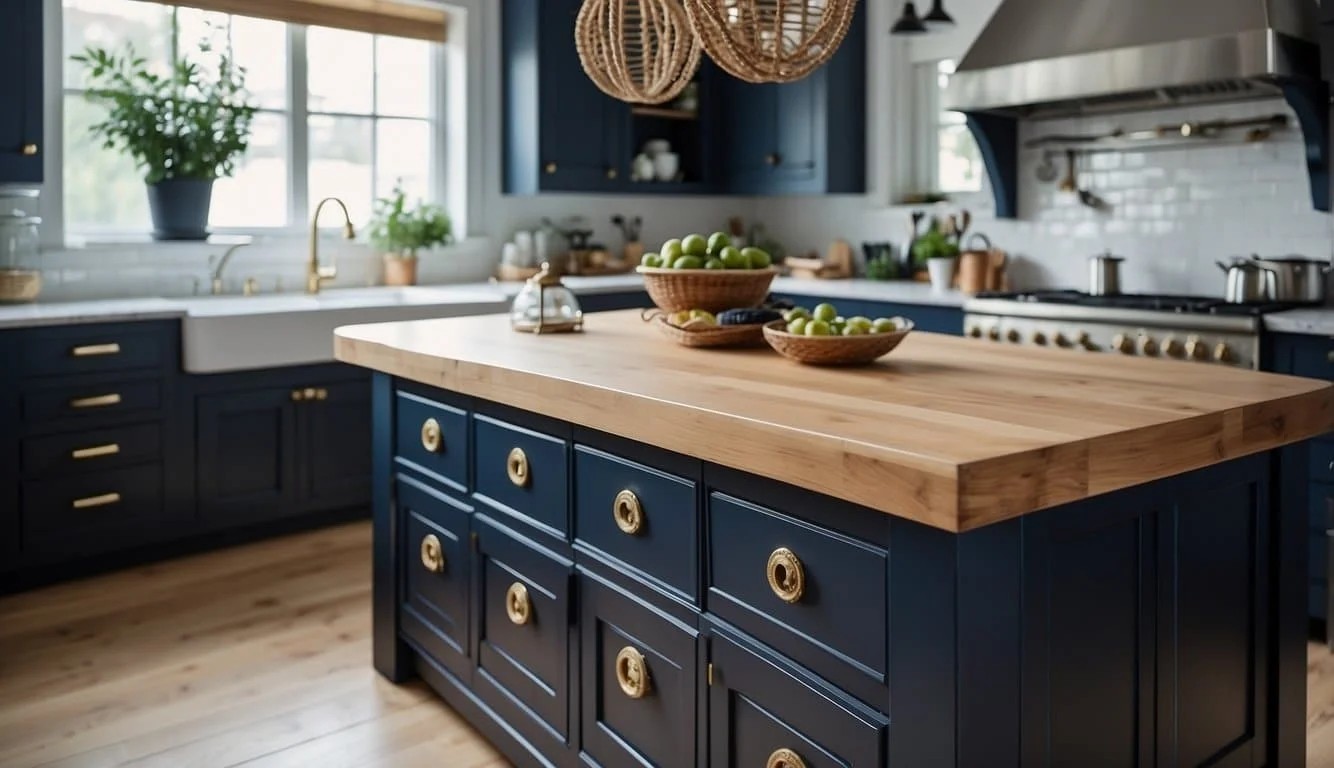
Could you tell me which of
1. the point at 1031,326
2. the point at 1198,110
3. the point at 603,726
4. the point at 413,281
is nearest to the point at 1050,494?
the point at 603,726

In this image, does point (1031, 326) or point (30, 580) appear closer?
point (30, 580)

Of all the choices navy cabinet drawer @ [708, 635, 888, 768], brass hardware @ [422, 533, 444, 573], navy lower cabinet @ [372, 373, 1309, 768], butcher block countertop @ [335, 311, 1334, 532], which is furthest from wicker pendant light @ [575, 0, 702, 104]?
navy cabinet drawer @ [708, 635, 888, 768]

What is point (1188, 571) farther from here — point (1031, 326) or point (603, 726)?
point (1031, 326)

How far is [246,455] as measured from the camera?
4.23 m

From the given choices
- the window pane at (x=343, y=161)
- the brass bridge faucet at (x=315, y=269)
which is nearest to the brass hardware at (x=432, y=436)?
the brass bridge faucet at (x=315, y=269)

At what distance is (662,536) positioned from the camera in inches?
80.4

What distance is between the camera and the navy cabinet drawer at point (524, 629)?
2346 mm

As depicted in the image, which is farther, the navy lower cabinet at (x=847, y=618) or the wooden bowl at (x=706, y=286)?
the wooden bowl at (x=706, y=286)

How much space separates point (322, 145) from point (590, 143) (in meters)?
1.25

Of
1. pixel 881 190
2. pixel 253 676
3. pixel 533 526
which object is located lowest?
pixel 253 676

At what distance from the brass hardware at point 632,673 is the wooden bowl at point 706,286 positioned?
92 centimetres

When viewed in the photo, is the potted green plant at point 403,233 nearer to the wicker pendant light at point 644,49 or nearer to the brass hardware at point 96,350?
the brass hardware at point 96,350

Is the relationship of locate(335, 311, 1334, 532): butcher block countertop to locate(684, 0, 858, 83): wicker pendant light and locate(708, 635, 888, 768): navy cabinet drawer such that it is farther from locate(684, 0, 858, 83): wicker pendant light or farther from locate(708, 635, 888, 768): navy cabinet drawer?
locate(684, 0, 858, 83): wicker pendant light

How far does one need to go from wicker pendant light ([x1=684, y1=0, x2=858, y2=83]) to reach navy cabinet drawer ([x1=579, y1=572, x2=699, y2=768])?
106 cm
